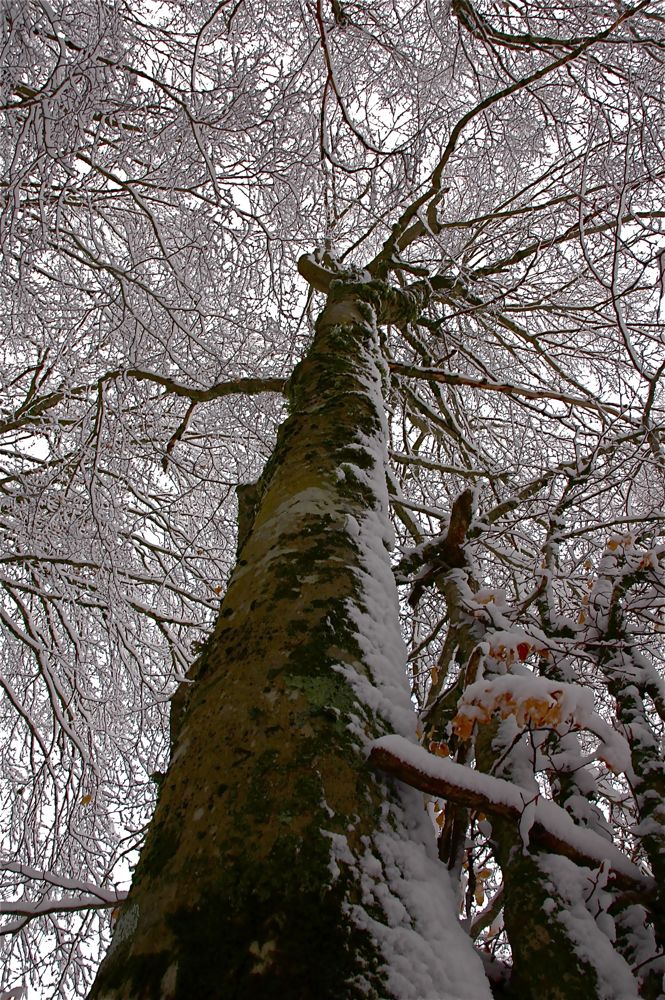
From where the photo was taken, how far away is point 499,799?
3.08 ft

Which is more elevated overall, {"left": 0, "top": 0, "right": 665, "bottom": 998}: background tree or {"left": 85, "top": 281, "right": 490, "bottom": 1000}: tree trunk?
{"left": 0, "top": 0, "right": 665, "bottom": 998}: background tree

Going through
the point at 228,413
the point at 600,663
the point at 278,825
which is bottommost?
the point at 278,825

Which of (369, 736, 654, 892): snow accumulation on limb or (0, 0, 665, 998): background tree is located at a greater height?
(0, 0, 665, 998): background tree

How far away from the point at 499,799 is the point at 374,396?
1.64 m

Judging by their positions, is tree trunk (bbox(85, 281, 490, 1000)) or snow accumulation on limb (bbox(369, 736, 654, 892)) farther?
snow accumulation on limb (bbox(369, 736, 654, 892))

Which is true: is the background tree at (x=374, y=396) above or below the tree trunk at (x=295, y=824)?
above

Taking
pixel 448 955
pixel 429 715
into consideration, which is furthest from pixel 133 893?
pixel 429 715

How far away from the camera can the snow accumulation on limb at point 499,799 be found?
3.06 ft

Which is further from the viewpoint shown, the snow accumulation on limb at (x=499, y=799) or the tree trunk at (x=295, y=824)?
the snow accumulation on limb at (x=499, y=799)

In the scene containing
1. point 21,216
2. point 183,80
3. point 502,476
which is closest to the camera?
point 502,476

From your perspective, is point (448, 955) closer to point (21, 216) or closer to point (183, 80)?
point (21, 216)

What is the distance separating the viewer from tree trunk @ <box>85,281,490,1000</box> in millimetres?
705

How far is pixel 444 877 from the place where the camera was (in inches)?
37.2

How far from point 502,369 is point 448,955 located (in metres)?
5.09
